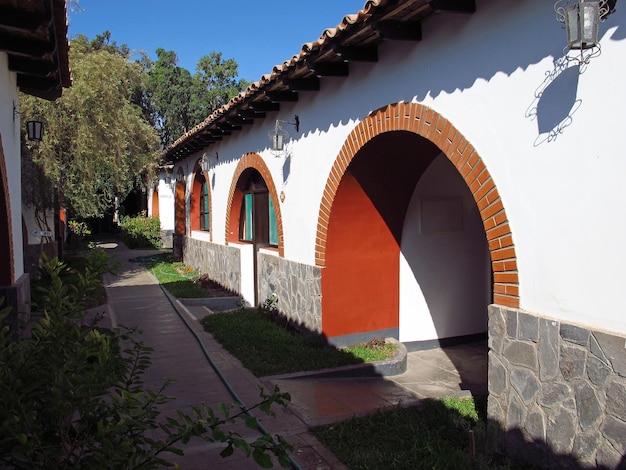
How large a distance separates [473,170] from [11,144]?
18.0 feet

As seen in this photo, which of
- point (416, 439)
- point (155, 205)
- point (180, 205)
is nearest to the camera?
point (416, 439)

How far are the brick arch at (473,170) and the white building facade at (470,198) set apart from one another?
0.6 inches

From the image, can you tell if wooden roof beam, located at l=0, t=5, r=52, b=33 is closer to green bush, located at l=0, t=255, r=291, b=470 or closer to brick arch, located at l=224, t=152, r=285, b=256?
green bush, located at l=0, t=255, r=291, b=470

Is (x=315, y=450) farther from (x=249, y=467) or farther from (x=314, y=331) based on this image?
(x=314, y=331)

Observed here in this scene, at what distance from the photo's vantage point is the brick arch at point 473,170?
414cm

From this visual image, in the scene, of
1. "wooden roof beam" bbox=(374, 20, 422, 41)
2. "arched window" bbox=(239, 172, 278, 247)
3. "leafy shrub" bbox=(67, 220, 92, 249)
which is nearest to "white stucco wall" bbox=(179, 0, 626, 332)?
"wooden roof beam" bbox=(374, 20, 422, 41)

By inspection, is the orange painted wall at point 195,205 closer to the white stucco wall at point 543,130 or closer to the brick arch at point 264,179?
the brick arch at point 264,179

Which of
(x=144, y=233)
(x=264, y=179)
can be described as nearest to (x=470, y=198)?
Answer: (x=264, y=179)

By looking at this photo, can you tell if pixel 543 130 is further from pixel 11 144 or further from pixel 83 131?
pixel 83 131

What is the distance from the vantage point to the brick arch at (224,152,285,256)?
29.4ft

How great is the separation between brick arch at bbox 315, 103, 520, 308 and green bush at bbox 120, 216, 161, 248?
20.4 m

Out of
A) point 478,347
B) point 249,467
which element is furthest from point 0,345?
point 478,347

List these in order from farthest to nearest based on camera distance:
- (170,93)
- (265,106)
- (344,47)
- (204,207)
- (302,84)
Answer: (170,93), (204,207), (265,106), (302,84), (344,47)

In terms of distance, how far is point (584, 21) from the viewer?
3.23 meters
